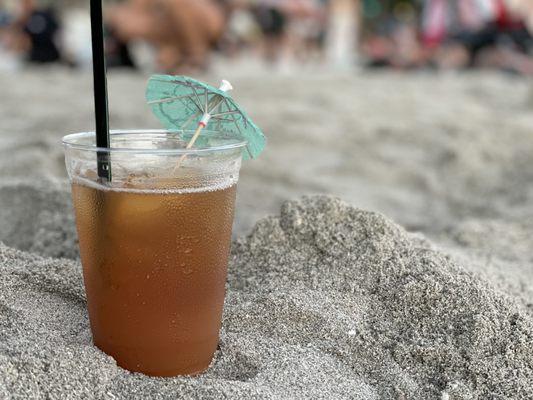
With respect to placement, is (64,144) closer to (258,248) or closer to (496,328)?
(258,248)

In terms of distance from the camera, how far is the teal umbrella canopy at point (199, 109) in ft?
3.06

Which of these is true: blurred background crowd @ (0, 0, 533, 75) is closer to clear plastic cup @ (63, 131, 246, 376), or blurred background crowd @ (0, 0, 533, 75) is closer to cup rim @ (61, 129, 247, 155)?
cup rim @ (61, 129, 247, 155)

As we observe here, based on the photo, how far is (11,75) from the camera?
16.2 feet

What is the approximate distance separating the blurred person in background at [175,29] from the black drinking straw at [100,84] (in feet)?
15.8

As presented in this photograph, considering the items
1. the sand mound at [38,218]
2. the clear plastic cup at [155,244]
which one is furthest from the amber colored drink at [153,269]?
Result: the sand mound at [38,218]

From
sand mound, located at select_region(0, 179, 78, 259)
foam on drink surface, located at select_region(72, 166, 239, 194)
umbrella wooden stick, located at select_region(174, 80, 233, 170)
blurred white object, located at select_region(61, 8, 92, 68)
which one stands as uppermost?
umbrella wooden stick, located at select_region(174, 80, 233, 170)

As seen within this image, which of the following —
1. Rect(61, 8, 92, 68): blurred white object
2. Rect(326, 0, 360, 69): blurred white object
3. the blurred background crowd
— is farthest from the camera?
Rect(326, 0, 360, 69): blurred white object

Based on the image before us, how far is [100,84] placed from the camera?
0.89 meters

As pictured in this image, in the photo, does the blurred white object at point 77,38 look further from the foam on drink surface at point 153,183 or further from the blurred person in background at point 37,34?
the foam on drink surface at point 153,183

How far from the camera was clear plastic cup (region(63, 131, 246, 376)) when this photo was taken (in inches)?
35.1

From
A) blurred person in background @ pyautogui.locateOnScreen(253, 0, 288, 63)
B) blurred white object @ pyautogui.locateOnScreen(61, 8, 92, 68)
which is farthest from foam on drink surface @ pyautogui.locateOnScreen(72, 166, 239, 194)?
blurred person in background @ pyautogui.locateOnScreen(253, 0, 288, 63)

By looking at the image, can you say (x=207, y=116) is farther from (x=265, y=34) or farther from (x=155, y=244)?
(x=265, y=34)

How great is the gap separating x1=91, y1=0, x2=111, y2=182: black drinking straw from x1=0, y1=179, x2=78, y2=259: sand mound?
1.79 ft

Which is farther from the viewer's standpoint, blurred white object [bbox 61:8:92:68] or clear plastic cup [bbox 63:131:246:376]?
blurred white object [bbox 61:8:92:68]
